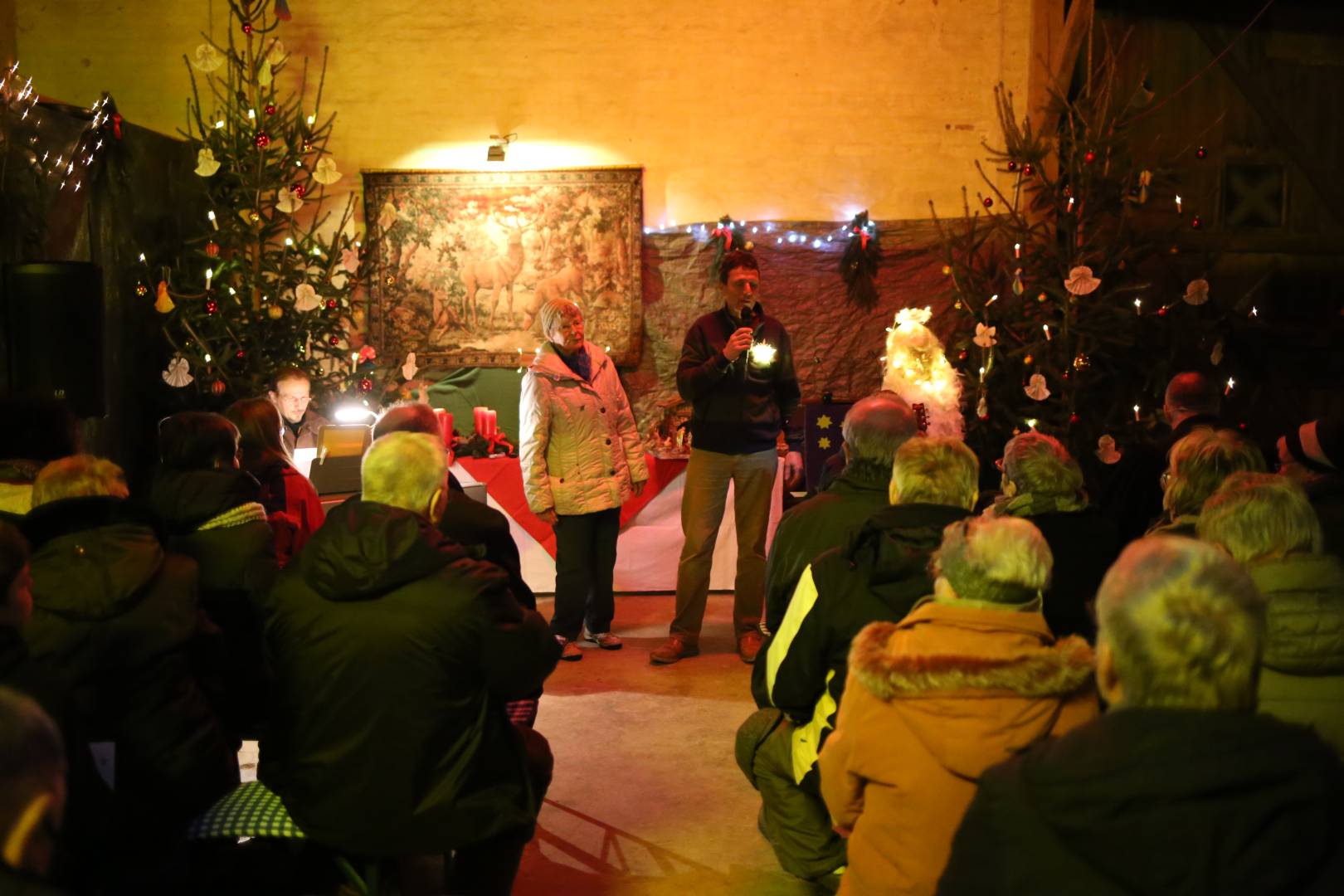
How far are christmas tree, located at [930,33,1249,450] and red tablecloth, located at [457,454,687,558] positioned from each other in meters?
2.06

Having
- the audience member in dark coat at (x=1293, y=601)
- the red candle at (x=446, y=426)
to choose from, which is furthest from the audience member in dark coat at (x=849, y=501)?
the red candle at (x=446, y=426)

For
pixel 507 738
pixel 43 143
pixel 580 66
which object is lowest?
pixel 507 738

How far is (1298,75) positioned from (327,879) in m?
8.31

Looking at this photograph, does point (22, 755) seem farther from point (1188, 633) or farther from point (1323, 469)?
point (1323, 469)

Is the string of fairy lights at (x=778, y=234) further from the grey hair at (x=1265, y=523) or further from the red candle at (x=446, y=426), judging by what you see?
the grey hair at (x=1265, y=523)

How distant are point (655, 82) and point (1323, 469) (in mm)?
5428

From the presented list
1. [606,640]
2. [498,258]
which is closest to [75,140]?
[498,258]

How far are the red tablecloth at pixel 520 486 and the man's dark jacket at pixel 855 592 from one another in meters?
3.98

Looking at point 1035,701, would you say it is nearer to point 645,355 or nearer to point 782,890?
point 782,890

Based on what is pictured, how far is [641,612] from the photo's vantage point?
6.91 metres

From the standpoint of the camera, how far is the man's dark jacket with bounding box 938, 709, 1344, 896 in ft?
4.87

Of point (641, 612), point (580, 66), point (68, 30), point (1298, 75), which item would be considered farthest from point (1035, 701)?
point (68, 30)

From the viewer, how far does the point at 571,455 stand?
5836 millimetres

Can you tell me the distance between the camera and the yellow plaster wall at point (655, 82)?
8.30m
